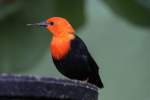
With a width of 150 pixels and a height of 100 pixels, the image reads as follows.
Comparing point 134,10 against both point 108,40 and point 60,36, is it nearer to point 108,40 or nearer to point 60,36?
point 108,40

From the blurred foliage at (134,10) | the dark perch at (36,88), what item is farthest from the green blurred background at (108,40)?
the dark perch at (36,88)

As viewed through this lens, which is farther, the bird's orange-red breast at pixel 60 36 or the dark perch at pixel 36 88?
the bird's orange-red breast at pixel 60 36

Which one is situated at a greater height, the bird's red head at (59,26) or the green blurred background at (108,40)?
the bird's red head at (59,26)

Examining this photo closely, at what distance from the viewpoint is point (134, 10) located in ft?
18.3

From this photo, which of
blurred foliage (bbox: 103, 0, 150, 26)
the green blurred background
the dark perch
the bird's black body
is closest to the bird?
the bird's black body

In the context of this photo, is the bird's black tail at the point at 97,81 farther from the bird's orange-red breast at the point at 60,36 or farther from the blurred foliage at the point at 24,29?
the blurred foliage at the point at 24,29

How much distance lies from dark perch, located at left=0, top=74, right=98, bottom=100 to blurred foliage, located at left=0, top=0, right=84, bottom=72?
3732 mm

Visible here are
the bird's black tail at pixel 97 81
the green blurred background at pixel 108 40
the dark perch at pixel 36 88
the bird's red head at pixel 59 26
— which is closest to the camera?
the dark perch at pixel 36 88

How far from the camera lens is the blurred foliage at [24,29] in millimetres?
5469

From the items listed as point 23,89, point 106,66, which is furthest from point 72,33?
point 106,66

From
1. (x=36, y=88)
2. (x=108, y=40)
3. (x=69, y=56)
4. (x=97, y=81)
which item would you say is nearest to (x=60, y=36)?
(x=69, y=56)

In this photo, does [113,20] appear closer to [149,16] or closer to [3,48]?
[149,16]

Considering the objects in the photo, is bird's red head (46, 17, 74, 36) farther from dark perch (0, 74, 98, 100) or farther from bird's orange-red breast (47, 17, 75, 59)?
dark perch (0, 74, 98, 100)

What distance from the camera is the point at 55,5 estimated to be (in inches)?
218
